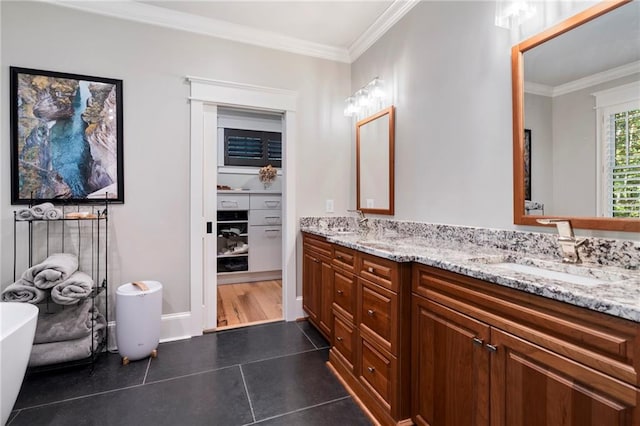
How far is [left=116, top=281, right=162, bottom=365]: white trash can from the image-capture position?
2146mm

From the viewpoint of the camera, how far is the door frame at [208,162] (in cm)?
263

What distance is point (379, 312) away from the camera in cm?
160

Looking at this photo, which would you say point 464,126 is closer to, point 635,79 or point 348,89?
point 635,79

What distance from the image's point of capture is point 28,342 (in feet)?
5.24

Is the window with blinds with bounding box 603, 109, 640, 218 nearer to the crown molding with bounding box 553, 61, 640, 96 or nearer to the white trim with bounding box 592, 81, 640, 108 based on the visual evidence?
the white trim with bounding box 592, 81, 640, 108

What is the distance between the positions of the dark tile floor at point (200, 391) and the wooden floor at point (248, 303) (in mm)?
540

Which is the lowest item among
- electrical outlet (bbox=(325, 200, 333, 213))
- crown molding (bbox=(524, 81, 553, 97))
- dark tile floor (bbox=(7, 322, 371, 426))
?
dark tile floor (bbox=(7, 322, 371, 426))

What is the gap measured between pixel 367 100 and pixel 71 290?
2736mm

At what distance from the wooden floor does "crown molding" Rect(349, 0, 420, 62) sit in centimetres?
287

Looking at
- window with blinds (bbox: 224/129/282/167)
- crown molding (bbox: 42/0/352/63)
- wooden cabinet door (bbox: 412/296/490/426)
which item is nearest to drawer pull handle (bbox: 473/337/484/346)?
wooden cabinet door (bbox: 412/296/490/426)

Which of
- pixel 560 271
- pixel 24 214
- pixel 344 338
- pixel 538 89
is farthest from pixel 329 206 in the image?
pixel 24 214

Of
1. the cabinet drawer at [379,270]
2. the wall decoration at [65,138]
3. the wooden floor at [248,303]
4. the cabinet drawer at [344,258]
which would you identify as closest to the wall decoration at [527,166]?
the cabinet drawer at [379,270]

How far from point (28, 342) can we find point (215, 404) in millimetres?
1069

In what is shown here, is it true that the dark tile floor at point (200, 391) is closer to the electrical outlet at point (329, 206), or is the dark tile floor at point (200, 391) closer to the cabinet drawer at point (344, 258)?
the cabinet drawer at point (344, 258)
